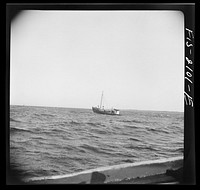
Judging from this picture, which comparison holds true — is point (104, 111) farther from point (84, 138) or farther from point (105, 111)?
point (84, 138)

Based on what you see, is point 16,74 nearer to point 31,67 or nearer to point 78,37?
point 31,67

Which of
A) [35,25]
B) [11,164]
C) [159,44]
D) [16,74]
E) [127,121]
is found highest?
[35,25]

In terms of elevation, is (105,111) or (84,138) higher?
(105,111)

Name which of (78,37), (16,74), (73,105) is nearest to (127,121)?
(73,105)

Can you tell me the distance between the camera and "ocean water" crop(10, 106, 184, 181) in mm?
1516

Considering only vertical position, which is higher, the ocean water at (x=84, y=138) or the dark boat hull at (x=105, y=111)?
the dark boat hull at (x=105, y=111)

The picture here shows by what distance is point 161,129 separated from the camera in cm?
155

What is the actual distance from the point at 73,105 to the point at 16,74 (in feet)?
1.15

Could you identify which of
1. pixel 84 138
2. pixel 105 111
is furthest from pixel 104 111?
pixel 84 138

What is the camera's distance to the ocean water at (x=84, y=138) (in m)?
1.52

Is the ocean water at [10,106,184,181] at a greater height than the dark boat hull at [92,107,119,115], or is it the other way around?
the dark boat hull at [92,107,119,115]

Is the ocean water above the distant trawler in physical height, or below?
below

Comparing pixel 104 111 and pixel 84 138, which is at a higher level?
pixel 104 111

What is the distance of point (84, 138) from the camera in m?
1.53
